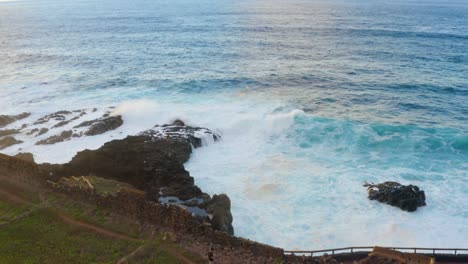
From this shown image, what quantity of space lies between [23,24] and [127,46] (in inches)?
3276

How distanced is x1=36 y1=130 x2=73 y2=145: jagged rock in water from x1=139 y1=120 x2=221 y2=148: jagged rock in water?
9.97 metres

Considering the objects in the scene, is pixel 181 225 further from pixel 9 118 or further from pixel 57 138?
pixel 9 118

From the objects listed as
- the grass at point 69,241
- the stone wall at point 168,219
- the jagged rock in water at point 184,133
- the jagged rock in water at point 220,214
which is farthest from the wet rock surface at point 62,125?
the jagged rock in water at point 220,214

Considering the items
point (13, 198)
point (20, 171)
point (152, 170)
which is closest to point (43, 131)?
point (152, 170)

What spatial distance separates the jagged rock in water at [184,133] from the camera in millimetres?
44188

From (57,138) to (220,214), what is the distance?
28512 mm

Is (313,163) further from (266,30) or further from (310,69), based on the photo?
(266,30)

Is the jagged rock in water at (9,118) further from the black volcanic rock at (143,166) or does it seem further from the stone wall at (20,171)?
the stone wall at (20,171)

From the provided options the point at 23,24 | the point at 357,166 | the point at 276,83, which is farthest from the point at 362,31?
the point at 23,24

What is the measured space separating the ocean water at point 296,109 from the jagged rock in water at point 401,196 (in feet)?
2.28

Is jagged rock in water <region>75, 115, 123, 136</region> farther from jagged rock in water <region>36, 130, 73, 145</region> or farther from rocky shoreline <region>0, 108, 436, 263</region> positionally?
jagged rock in water <region>36, 130, 73, 145</region>

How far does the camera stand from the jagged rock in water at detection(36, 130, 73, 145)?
154 feet

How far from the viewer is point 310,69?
76.8m

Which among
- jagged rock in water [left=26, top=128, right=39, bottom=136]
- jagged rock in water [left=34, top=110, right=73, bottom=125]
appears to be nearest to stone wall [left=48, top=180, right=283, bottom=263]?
jagged rock in water [left=26, top=128, right=39, bottom=136]
